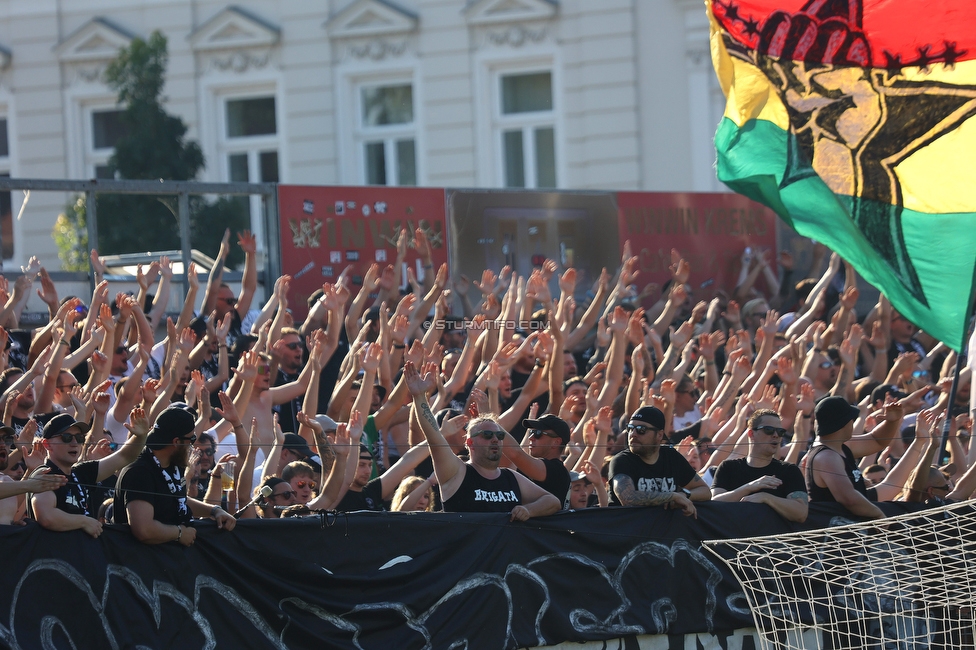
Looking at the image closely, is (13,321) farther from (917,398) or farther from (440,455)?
(917,398)

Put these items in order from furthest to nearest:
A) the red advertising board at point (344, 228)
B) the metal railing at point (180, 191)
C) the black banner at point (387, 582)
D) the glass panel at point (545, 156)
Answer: the glass panel at point (545, 156), the red advertising board at point (344, 228), the metal railing at point (180, 191), the black banner at point (387, 582)

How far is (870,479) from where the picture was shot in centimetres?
929

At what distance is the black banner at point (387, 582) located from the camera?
6102 mm

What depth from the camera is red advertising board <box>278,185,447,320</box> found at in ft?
38.6

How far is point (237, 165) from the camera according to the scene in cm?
2217

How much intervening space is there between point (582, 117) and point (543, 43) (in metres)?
1.28

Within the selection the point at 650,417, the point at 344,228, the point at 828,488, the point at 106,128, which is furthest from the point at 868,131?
the point at 106,128

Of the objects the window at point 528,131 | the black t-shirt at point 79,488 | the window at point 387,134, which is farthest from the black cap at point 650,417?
the window at point 387,134

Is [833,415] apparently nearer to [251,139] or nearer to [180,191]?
[180,191]

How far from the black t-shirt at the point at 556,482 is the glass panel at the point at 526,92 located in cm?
1400

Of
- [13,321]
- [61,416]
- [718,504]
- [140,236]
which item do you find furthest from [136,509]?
[140,236]

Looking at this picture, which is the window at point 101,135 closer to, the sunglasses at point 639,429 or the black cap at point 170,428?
the sunglasses at point 639,429

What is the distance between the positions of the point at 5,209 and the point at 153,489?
561 cm

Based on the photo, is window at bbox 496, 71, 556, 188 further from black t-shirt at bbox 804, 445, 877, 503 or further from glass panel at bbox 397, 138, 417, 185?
black t-shirt at bbox 804, 445, 877, 503
